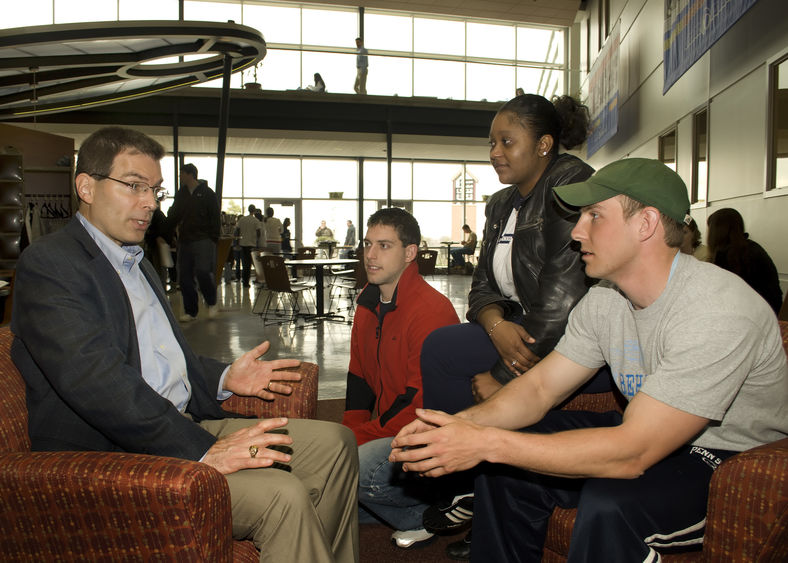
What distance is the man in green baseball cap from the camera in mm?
1236

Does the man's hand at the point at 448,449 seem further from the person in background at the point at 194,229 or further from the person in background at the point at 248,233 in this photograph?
the person in background at the point at 248,233

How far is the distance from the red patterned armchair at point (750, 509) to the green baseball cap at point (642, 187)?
0.57 metres

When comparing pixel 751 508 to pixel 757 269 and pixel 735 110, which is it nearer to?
pixel 757 269

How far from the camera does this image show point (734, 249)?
379cm

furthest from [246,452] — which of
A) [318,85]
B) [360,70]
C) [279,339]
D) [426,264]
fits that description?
[360,70]

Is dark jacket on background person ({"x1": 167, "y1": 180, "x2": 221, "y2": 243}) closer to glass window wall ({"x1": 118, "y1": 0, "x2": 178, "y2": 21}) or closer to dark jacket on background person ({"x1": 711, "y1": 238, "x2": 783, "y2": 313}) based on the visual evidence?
dark jacket on background person ({"x1": 711, "y1": 238, "x2": 783, "y2": 313})

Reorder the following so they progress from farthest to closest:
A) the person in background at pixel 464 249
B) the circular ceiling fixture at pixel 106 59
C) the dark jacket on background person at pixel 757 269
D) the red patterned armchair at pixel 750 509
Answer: the person in background at pixel 464 249
the circular ceiling fixture at pixel 106 59
the dark jacket on background person at pixel 757 269
the red patterned armchair at pixel 750 509

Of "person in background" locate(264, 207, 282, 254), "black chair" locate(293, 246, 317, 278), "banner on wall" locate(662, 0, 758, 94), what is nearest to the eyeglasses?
"banner on wall" locate(662, 0, 758, 94)

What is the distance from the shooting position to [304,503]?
4.61 ft

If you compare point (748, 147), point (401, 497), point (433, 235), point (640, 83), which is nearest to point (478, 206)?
point (433, 235)

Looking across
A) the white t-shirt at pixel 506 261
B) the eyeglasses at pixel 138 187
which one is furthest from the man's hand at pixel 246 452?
the white t-shirt at pixel 506 261

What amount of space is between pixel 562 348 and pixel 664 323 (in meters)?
0.35

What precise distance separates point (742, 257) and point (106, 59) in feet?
28.3

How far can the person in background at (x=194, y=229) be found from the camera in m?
7.17
